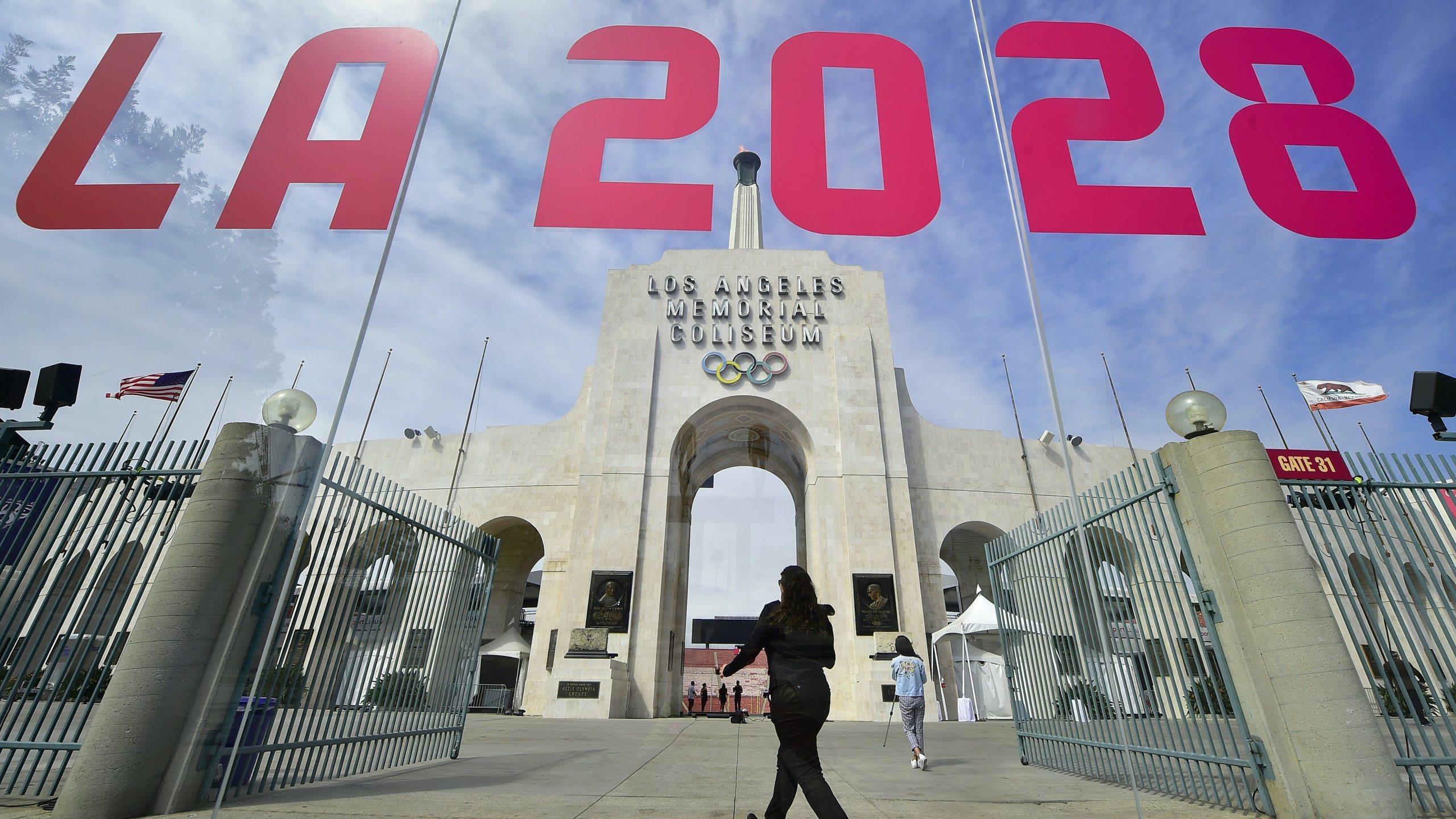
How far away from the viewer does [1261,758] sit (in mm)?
4977

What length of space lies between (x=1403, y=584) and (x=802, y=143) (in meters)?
7.29

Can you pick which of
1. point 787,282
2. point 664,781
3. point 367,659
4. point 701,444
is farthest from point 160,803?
point 787,282

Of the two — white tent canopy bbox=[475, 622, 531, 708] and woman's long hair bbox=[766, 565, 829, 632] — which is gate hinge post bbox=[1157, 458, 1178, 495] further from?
white tent canopy bbox=[475, 622, 531, 708]

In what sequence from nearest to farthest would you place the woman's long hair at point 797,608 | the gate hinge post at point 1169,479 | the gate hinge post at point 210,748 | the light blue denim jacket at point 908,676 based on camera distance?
the woman's long hair at point 797,608 → the gate hinge post at point 210,748 → the gate hinge post at point 1169,479 → the light blue denim jacket at point 908,676

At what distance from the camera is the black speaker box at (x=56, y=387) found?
249 inches

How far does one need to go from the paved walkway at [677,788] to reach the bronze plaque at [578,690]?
326 inches

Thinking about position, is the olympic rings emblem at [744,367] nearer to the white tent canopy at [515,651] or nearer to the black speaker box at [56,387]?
the white tent canopy at [515,651]

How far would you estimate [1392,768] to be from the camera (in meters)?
4.54

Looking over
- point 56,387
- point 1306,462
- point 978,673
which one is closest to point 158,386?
point 56,387

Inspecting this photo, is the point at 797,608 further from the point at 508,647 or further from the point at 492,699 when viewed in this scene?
the point at 492,699

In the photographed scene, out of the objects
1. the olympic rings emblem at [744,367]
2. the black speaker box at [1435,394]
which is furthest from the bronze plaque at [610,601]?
the black speaker box at [1435,394]

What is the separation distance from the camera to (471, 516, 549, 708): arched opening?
2497cm

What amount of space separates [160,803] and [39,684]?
1630mm

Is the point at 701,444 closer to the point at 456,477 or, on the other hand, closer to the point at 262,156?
the point at 456,477
